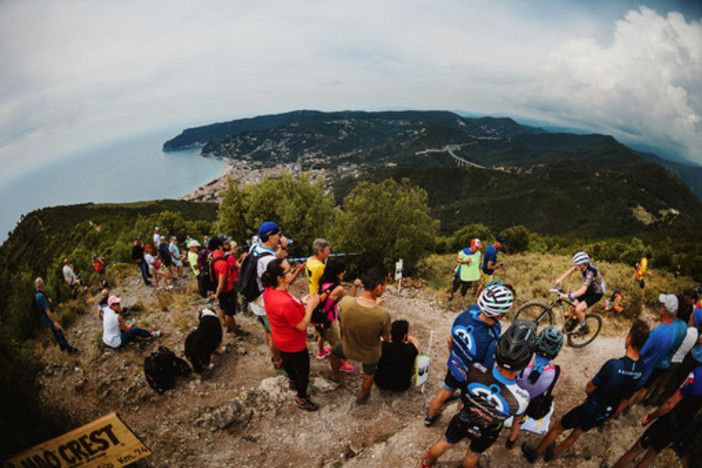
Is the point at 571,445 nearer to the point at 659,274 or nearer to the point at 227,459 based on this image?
the point at 227,459

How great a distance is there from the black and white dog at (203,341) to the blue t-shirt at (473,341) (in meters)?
4.81

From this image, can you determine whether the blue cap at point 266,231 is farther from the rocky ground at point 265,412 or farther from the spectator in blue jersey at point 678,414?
the spectator in blue jersey at point 678,414

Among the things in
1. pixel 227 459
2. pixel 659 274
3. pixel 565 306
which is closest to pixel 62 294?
pixel 227 459

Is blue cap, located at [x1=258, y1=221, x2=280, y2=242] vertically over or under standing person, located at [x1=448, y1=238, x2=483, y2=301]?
over

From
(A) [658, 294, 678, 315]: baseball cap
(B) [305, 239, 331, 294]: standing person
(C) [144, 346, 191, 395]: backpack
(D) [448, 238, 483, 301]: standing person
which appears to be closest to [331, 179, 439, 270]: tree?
(D) [448, 238, 483, 301]: standing person

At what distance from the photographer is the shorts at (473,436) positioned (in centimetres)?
315

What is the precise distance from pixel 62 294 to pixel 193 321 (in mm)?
8364

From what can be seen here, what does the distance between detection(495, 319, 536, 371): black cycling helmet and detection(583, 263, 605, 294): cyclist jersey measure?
506 centimetres

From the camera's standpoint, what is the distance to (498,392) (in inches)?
120

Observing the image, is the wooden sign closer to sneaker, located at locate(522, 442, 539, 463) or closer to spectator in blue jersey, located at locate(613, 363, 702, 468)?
sneaker, located at locate(522, 442, 539, 463)

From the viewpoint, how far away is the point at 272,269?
3865 mm

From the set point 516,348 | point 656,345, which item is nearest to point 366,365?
point 516,348

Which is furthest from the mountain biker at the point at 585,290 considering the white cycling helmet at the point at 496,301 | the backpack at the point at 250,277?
the backpack at the point at 250,277

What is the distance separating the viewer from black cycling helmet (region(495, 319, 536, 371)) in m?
2.88
